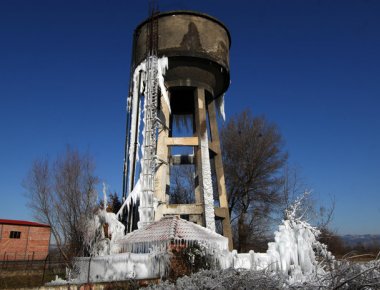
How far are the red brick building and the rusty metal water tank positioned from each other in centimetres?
2005

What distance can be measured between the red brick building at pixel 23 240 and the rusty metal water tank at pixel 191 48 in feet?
65.8

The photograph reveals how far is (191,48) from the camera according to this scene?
14648 millimetres

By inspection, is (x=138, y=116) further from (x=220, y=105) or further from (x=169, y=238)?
(x=169, y=238)

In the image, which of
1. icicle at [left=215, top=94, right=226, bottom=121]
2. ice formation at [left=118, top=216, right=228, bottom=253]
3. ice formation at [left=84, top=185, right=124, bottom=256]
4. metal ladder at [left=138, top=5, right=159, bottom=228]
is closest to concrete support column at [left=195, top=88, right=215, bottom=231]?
metal ladder at [left=138, top=5, right=159, bottom=228]

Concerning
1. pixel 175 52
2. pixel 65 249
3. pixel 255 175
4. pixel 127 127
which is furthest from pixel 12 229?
pixel 175 52

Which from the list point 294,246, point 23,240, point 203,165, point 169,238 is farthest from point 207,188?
point 23,240

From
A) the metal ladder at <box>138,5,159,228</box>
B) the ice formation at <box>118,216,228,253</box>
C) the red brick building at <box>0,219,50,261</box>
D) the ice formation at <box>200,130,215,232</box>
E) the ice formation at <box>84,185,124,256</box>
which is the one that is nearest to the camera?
the ice formation at <box>118,216,228,253</box>

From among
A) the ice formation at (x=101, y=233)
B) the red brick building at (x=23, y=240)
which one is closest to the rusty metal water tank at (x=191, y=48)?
Result: the ice formation at (x=101, y=233)

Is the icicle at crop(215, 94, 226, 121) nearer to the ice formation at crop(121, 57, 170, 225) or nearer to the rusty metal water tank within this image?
the rusty metal water tank

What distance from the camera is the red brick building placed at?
90.2ft

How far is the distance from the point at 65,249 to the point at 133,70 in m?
9.32

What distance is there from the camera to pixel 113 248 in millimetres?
11539

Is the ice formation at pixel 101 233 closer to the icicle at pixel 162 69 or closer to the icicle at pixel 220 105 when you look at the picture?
the icicle at pixel 162 69

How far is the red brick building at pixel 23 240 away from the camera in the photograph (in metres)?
27.5
